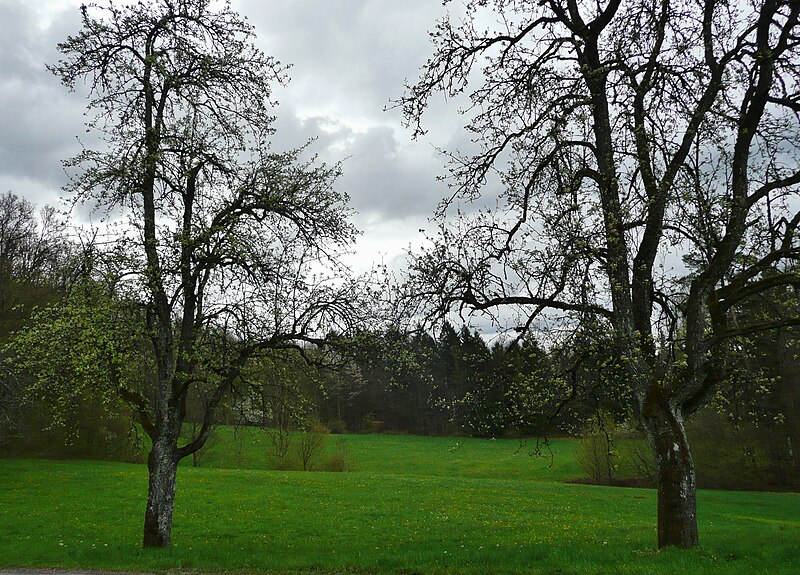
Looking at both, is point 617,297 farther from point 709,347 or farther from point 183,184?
point 183,184

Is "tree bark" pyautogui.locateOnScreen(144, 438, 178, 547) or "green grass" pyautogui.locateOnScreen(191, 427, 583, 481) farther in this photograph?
"green grass" pyautogui.locateOnScreen(191, 427, 583, 481)

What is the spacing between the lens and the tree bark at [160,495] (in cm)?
1177

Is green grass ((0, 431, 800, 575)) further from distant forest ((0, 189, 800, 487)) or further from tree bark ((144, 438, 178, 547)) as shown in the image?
distant forest ((0, 189, 800, 487))

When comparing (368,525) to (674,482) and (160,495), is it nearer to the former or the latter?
(160,495)

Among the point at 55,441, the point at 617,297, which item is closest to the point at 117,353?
the point at 617,297

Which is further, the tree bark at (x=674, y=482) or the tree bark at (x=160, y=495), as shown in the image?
the tree bark at (x=160, y=495)

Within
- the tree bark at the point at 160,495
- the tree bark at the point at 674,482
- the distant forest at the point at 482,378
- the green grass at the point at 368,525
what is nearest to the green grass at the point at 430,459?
the green grass at the point at 368,525

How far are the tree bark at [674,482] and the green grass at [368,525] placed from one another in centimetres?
45

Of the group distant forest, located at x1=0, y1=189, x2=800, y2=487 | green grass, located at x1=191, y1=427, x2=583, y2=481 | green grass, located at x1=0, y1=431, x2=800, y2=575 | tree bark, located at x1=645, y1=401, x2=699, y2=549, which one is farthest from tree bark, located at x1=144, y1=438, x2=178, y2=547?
green grass, located at x1=191, y1=427, x2=583, y2=481

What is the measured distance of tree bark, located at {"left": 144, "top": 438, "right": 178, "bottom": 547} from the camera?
11766 mm

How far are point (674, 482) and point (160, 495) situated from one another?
32.5ft

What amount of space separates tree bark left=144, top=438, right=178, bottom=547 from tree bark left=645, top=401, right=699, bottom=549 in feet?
31.0

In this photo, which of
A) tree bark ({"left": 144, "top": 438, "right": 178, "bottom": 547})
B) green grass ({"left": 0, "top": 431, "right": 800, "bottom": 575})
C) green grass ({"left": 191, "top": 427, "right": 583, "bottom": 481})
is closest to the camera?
green grass ({"left": 0, "top": 431, "right": 800, "bottom": 575})

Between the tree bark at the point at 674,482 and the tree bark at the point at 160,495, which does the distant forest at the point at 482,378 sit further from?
the tree bark at the point at 160,495
